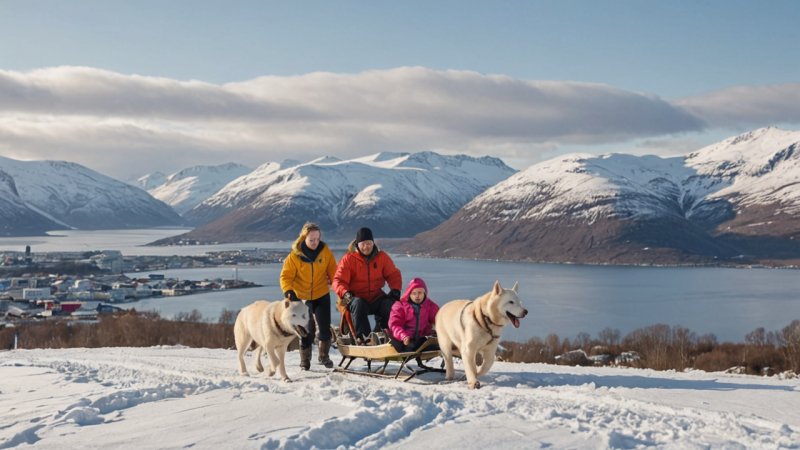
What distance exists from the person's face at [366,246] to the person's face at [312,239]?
600 mm

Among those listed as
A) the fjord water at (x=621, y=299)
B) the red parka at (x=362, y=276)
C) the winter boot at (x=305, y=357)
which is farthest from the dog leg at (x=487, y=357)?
the fjord water at (x=621, y=299)

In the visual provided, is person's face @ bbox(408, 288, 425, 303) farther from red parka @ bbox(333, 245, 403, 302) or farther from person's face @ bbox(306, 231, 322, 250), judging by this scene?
person's face @ bbox(306, 231, 322, 250)

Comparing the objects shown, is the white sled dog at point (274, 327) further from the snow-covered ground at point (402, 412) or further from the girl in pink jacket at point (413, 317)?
the girl in pink jacket at point (413, 317)

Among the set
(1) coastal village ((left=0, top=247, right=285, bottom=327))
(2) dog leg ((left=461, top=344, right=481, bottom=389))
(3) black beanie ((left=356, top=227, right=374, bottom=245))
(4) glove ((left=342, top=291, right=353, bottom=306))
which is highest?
(3) black beanie ((left=356, top=227, right=374, bottom=245))

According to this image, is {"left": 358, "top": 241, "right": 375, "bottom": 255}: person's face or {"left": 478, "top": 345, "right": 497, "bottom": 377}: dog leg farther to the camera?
{"left": 358, "top": 241, "right": 375, "bottom": 255}: person's face

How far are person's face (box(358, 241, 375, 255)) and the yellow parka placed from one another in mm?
435

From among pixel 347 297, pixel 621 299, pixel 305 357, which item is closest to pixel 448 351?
pixel 347 297

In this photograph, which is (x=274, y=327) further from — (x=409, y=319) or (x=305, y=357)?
(x=409, y=319)

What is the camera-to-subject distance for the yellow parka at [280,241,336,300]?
10031 mm

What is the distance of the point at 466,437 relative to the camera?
18.7 ft

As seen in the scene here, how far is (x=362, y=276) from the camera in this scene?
10172mm

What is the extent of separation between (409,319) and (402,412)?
9.01 feet

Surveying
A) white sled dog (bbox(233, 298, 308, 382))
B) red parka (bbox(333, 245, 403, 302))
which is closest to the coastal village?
white sled dog (bbox(233, 298, 308, 382))

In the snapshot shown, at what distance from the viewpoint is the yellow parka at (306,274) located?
1003 cm
